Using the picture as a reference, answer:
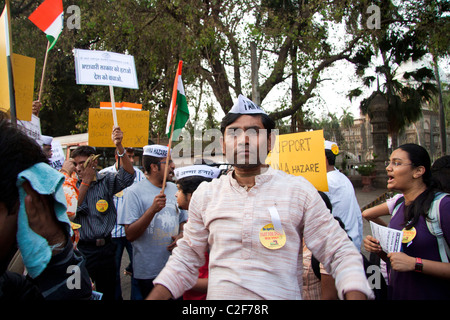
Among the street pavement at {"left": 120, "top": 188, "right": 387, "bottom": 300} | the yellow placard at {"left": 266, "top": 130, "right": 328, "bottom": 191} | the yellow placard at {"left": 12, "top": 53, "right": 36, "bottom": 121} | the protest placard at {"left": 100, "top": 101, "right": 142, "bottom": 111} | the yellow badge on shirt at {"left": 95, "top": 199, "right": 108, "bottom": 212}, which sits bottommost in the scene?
the street pavement at {"left": 120, "top": 188, "right": 387, "bottom": 300}

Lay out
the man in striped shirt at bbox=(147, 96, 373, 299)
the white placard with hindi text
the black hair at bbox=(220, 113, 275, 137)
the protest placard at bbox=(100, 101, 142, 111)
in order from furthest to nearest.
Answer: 1. the protest placard at bbox=(100, 101, 142, 111)
2. the white placard with hindi text
3. the black hair at bbox=(220, 113, 275, 137)
4. the man in striped shirt at bbox=(147, 96, 373, 299)

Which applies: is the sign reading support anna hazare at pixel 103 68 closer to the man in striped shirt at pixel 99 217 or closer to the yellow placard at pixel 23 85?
the man in striped shirt at pixel 99 217

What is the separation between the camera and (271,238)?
156cm

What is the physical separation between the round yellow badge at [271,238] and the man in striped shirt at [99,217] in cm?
234

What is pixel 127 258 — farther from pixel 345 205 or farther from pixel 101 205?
pixel 345 205

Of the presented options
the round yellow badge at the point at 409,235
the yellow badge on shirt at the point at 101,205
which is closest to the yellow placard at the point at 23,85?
the yellow badge on shirt at the point at 101,205

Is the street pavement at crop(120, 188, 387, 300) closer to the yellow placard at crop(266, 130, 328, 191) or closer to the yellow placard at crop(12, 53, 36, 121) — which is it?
the yellow placard at crop(12, 53, 36, 121)

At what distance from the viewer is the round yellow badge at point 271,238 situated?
1541mm

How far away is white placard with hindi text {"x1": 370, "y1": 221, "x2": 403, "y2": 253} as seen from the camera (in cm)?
222

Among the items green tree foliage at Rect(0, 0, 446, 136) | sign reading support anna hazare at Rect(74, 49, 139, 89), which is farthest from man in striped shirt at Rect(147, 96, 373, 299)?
green tree foliage at Rect(0, 0, 446, 136)

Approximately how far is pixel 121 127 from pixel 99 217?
5.24ft

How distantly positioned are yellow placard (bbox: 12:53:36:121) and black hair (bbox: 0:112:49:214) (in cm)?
184

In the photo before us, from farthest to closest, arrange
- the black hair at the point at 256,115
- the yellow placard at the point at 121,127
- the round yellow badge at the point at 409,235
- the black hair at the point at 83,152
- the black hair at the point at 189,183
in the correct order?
the yellow placard at the point at 121,127 < the black hair at the point at 83,152 < the black hair at the point at 189,183 < the round yellow badge at the point at 409,235 < the black hair at the point at 256,115
